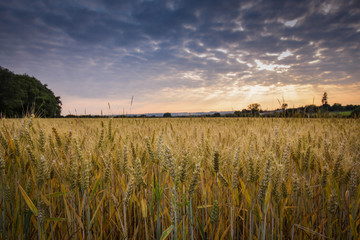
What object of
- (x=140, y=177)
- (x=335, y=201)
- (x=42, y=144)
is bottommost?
(x=335, y=201)

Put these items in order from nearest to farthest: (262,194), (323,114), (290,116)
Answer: (262,194), (290,116), (323,114)

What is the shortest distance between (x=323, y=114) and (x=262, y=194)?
29.8 ft

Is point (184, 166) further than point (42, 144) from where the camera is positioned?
No

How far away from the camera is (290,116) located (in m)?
7.41

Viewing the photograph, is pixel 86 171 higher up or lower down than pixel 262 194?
higher up

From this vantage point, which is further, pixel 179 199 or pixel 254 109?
pixel 254 109

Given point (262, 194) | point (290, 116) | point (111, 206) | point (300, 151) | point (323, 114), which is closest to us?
point (262, 194)

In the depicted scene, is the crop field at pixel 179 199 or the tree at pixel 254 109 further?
the tree at pixel 254 109

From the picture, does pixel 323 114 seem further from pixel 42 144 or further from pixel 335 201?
pixel 42 144

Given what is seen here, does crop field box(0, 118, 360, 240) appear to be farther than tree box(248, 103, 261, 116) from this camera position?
No

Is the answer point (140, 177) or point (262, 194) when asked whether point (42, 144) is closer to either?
point (140, 177)

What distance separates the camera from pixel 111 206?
1.27 meters

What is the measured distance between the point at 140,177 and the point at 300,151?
132 centimetres

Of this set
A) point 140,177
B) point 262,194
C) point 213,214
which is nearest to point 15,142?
point 140,177
